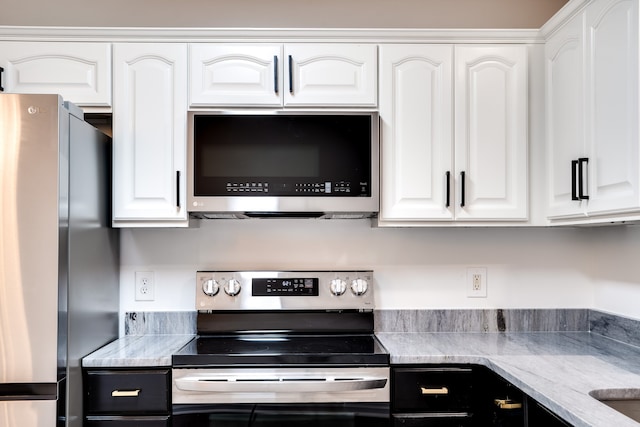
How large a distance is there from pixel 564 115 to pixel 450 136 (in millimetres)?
435

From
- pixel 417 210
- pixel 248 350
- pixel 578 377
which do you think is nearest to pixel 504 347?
pixel 578 377

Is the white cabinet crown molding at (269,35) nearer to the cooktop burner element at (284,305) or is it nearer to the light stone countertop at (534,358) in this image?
the cooktop burner element at (284,305)

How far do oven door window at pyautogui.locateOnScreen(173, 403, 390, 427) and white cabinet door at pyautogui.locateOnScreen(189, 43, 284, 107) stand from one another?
47.0 inches

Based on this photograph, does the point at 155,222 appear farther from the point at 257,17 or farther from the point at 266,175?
the point at 257,17

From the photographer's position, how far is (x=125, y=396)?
162 cm

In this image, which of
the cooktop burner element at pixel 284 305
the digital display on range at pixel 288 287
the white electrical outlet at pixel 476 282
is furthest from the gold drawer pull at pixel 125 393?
the white electrical outlet at pixel 476 282

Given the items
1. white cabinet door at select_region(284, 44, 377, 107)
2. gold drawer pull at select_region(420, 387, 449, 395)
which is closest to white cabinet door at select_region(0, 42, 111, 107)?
white cabinet door at select_region(284, 44, 377, 107)

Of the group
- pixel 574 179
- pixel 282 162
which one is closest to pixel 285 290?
pixel 282 162

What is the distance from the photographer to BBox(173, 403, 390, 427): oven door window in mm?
1616

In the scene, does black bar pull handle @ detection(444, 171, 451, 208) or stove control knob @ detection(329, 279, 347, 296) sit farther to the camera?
stove control knob @ detection(329, 279, 347, 296)

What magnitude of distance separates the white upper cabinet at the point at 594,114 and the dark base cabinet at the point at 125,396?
1671 mm

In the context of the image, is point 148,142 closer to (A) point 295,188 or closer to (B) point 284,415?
(A) point 295,188

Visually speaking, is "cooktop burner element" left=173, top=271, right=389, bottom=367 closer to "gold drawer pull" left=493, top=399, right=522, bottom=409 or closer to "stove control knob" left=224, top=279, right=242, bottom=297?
"stove control knob" left=224, top=279, right=242, bottom=297

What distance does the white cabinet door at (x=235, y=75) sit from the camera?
184 cm
